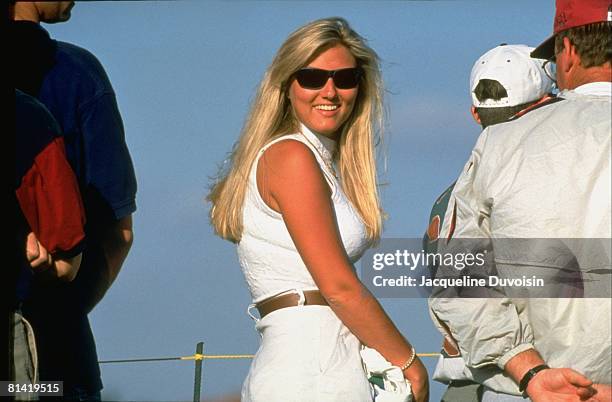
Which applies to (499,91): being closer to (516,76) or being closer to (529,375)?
(516,76)

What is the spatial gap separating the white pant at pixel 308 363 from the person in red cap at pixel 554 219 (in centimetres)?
31

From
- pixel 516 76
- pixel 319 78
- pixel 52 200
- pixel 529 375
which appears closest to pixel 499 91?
pixel 516 76

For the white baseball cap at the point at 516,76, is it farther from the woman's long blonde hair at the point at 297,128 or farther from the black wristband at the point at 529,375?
the black wristband at the point at 529,375

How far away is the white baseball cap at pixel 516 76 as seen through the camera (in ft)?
14.6

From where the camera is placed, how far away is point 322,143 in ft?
13.2

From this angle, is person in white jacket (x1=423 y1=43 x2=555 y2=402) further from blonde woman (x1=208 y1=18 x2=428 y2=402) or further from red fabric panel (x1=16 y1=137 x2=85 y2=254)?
red fabric panel (x1=16 y1=137 x2=85 y2=254)

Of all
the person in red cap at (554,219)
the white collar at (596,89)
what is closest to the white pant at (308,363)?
the person in red cap at (554,219)

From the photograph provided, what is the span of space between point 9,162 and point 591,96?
1.57m

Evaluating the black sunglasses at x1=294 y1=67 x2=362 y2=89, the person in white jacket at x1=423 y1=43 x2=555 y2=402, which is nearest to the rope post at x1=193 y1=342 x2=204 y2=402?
the person in white jacket at x1=423 y1=43 x2=555 y2=402

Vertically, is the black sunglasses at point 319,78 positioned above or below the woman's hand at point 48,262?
above

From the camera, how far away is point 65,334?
379cm

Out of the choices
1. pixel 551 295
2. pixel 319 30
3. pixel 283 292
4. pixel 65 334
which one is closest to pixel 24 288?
pixel 65 334

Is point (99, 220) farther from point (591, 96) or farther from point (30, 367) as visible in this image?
point (591, 96)

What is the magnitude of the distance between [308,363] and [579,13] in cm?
120
